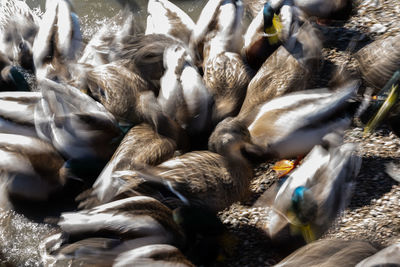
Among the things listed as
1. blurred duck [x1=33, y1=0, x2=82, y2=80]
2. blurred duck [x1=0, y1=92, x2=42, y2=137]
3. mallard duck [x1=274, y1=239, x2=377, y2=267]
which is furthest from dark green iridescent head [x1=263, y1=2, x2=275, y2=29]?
mallard duck [x1=274, y1=239, x2=377, y2=267]

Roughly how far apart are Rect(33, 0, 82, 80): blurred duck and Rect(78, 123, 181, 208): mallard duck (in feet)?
3.06

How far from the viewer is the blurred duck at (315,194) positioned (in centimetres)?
257

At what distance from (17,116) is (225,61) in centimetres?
147

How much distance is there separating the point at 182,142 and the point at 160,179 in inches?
21.6

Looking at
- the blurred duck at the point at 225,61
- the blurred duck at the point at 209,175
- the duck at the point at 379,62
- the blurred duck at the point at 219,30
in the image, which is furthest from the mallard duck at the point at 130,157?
the duck at the point at 379,62

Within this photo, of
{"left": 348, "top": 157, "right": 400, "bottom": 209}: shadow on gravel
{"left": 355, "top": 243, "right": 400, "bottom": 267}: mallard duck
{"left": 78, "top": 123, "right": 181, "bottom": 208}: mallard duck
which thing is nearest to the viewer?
{"left": 355, "top": 243, "right": 400, "bottom": 267}: mallard duck

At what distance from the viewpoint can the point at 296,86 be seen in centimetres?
334

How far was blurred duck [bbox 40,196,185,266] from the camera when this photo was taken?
2.50m

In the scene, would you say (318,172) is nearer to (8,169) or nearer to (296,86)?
(296,86)

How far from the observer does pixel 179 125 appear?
333 centimetres

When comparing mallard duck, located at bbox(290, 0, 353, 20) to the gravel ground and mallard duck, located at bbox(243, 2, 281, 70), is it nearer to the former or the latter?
mallard duck, located at bbox(243, 2, 281, 70)

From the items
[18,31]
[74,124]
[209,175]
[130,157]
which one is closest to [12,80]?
[18,31]

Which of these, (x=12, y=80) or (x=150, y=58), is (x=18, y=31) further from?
(x=150, y=58)

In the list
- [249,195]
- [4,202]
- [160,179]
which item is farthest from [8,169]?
[249,195]
